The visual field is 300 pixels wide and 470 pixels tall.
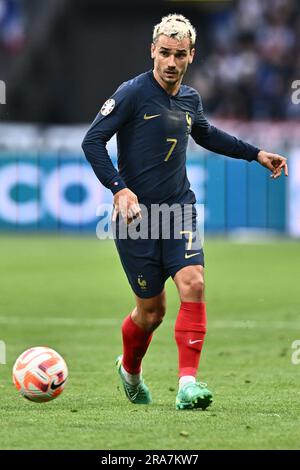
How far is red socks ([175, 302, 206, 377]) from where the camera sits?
276 inches

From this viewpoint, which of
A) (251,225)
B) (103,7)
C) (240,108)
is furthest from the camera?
(103,7)

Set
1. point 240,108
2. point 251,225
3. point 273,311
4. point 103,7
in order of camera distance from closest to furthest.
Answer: point 273,311
point 251,225
point 240,108
point 103,7

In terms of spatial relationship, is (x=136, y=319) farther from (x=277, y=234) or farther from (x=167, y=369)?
(x=277, y=234)

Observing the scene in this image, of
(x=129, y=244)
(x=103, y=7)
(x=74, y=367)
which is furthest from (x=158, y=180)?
(x=103, y=7)

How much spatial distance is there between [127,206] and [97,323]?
501 centimetres

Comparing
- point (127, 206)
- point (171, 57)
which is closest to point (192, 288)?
point (127, 206)

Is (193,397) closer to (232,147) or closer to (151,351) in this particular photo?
(232,147)

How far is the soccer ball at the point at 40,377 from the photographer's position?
6.88 m

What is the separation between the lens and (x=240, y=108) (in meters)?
24.5

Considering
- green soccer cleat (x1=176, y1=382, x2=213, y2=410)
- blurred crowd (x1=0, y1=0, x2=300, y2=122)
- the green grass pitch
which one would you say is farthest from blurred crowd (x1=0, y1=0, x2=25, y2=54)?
green soccer cleat (x1=176, y1=382, x2=213, y2=410)

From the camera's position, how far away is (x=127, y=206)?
6.75 metres

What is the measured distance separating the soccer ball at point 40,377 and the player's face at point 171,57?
176 cm

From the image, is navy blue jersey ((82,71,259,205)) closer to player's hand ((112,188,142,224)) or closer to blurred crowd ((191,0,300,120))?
player's hand ((112,188,142,224))
